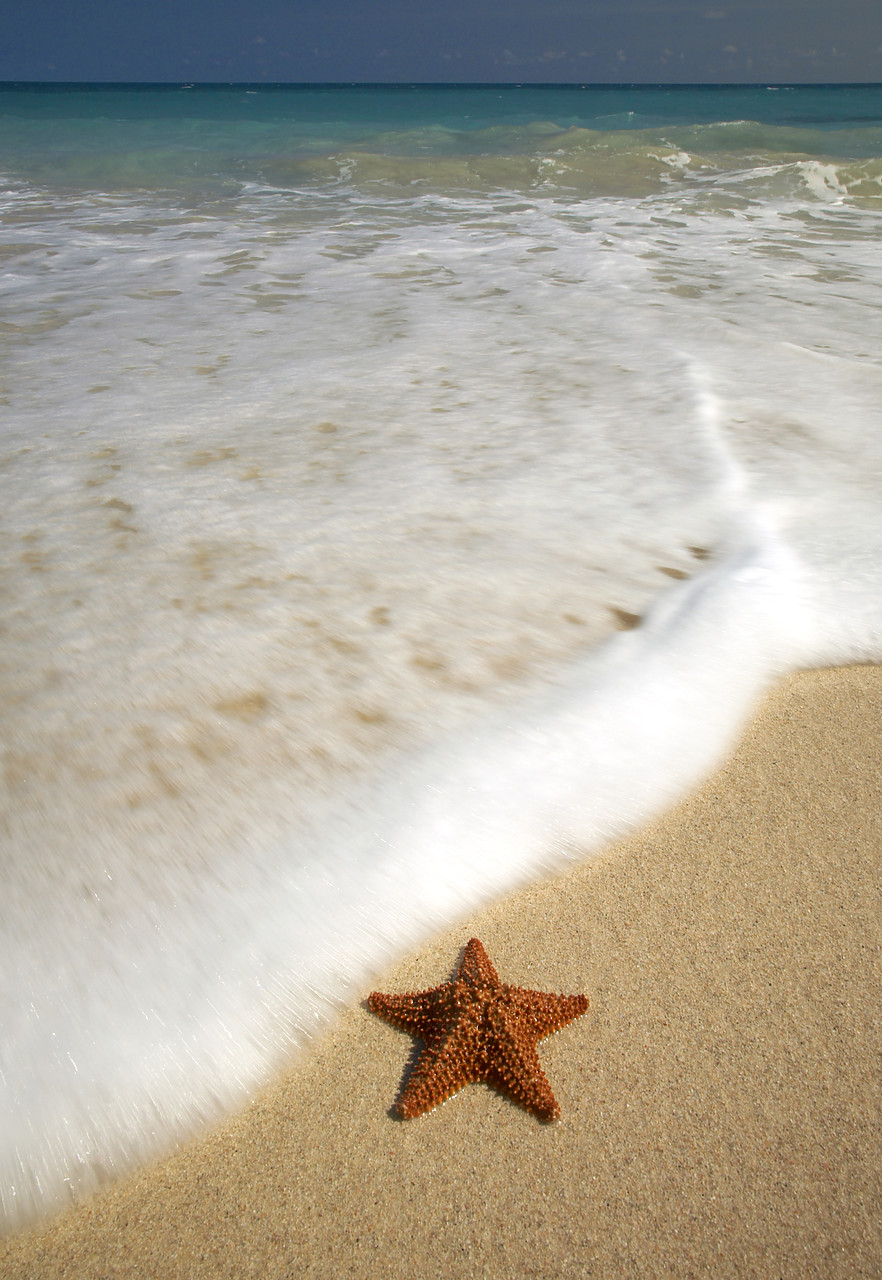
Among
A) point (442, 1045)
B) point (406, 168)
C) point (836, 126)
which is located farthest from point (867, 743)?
point (836, 126)

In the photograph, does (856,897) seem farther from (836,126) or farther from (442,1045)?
(836,126)

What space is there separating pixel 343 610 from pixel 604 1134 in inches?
74.5

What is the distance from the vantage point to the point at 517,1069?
1.54m

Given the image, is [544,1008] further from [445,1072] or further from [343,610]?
[343,610]

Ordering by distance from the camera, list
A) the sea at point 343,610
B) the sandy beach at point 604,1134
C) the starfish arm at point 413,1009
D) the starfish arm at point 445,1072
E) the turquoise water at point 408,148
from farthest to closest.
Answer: the turquoise water at point 408,148 < the sea at point 343,610 < the starfish arm at point 413,1009 < the starfish arm at point 445,1072 < the sandy beach at point 604,1134

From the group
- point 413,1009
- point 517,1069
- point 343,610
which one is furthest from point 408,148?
point 517,1069

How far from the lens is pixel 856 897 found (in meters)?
1.98

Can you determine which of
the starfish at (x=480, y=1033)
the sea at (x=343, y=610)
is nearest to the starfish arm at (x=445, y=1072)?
the starfish at (x=480, y=1033)

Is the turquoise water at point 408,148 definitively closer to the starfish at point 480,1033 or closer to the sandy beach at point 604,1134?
the sandy beach at point 604,1134

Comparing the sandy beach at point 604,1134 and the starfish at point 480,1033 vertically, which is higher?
the starfish at point 480,1033

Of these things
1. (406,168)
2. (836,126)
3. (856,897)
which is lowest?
(856,897)

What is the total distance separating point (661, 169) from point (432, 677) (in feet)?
58.3

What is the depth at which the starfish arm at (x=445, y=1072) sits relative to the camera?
1532mm

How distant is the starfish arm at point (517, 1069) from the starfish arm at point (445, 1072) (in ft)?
0.10
